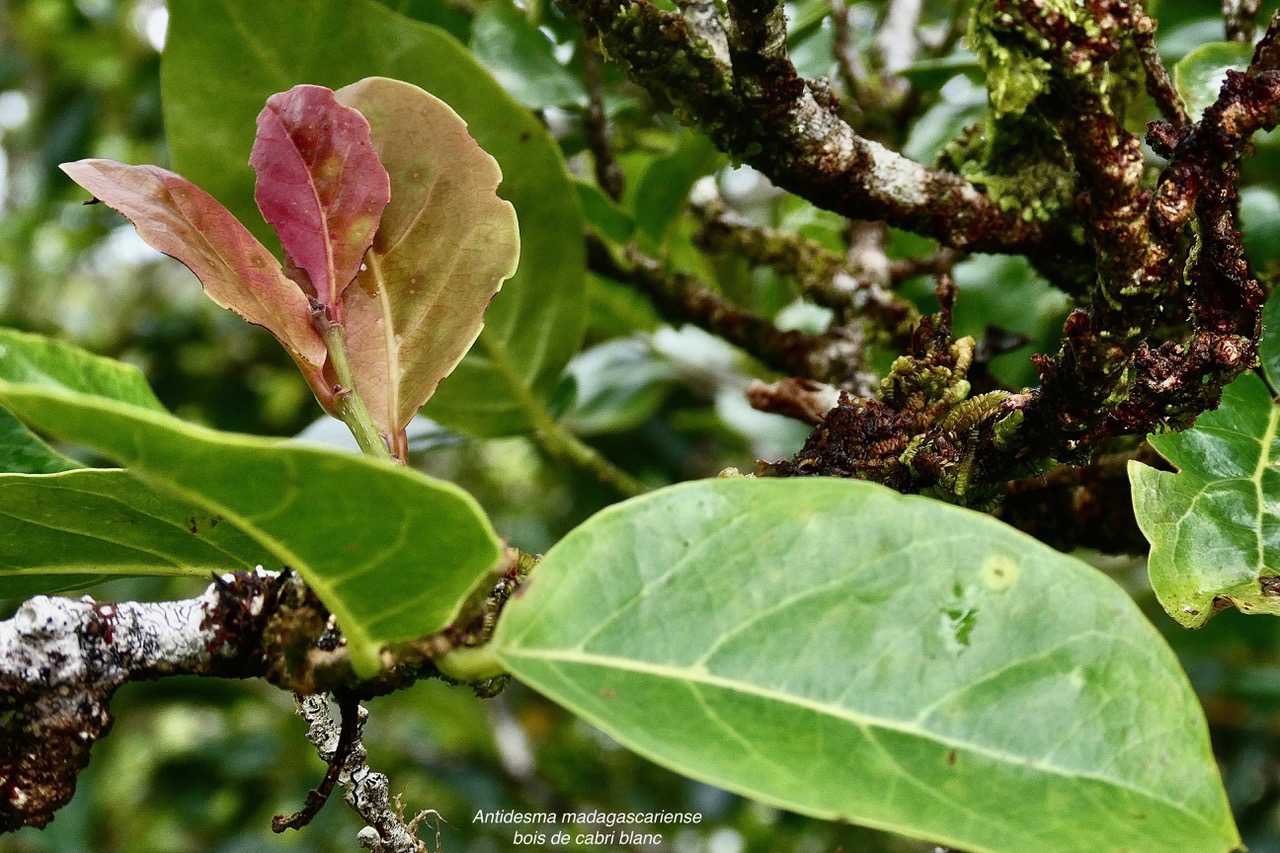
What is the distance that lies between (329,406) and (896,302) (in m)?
0.62

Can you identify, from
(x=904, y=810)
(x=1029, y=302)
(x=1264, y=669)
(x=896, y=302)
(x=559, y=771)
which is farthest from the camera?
(x=559, y=771)

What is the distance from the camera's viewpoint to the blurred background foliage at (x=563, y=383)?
3.77ft

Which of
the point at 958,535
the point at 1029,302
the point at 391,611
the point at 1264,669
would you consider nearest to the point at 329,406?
the point at 391,611

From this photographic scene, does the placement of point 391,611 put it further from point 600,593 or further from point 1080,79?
point 1080,79

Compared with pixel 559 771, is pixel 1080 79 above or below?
above

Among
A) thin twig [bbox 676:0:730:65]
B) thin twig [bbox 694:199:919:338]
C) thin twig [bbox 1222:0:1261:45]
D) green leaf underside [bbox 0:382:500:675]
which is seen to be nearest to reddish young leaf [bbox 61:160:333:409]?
green leaf underside [bbox 0:382:500:675]

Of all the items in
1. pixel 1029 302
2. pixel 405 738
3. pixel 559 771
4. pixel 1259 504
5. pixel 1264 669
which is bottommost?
pixel 405 738

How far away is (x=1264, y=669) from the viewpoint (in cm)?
184

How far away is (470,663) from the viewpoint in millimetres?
482

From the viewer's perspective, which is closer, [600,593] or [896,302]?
[600,593]

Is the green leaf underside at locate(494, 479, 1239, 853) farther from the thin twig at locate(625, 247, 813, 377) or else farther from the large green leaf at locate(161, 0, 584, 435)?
the thin twig at locate(625, 247, 813, 377)

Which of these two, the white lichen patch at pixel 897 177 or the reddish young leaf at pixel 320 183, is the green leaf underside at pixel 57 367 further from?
the white lichen patch at pixel 897 177

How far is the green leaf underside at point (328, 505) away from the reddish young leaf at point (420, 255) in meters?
0.17

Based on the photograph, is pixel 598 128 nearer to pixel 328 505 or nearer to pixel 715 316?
pixel 715 316
